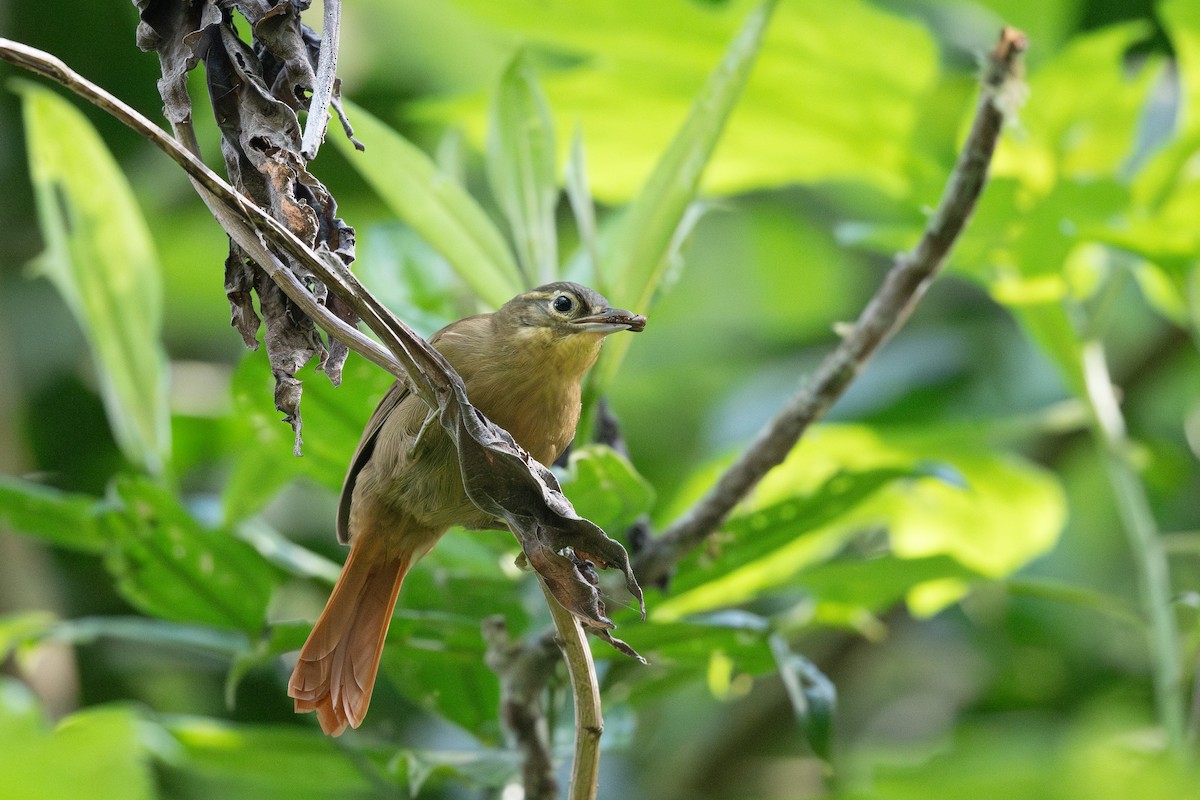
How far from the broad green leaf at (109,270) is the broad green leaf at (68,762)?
0.97 meters

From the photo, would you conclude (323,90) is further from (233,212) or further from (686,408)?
(686,408)

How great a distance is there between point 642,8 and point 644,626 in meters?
1.10

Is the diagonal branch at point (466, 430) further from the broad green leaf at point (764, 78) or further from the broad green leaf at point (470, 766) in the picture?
the broad green leaf at point (764, 78)

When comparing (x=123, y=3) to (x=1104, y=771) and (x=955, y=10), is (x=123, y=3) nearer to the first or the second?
(x=955, y=10)

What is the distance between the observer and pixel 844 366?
1.51m

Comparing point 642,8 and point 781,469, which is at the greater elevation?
point 642,8

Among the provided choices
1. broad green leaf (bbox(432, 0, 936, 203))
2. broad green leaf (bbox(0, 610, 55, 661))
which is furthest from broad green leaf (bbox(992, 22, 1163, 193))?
broad green leaf (bbox(0, 610, 55, 661))

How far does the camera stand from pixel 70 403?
10.5 ft

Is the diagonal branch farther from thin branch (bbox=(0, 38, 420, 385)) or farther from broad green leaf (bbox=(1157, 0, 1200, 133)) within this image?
broad green leaf (bbox=(1157, 0, 1200, 133))

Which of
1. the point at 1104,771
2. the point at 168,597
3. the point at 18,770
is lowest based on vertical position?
the point at 168,597

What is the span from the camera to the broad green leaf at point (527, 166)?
1763 mm

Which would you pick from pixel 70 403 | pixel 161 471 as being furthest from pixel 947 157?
pixel 70 403

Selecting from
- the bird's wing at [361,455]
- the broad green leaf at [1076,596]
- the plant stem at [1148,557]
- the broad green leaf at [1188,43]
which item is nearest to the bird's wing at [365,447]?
the bird's wing at [361,455]

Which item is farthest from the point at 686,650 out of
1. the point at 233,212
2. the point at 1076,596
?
the point at 233,212
